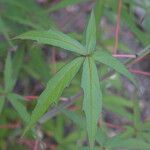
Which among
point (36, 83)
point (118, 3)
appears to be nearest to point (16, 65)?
point (118, 3)

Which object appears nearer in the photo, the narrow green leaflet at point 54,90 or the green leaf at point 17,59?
the narrow green leaflet at point 54,90

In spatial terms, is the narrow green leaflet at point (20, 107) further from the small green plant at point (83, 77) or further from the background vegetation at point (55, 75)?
the small green plant at point (83, 77)

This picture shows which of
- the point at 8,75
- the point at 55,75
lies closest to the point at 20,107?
the point at 8,75

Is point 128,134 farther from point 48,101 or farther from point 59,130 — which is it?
point 59,130

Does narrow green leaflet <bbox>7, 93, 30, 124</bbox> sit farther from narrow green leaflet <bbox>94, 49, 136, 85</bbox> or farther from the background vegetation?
narrow green leaflet <bbox>94, 49, 136, 85</bbox>

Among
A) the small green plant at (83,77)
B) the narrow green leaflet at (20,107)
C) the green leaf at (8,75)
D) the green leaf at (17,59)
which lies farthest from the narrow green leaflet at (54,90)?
the green leaf at (17,59)

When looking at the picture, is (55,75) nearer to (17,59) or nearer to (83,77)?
(83,77)
